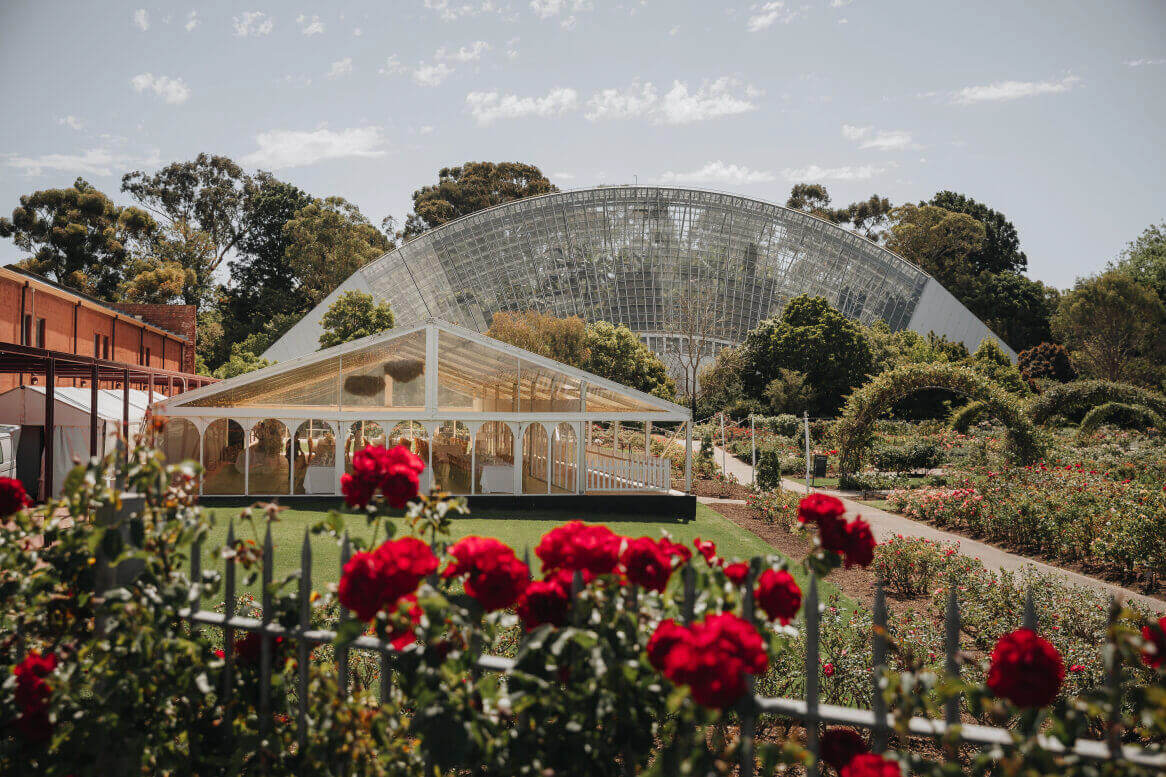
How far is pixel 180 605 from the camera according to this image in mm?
2297

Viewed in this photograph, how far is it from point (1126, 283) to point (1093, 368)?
556 centimetres

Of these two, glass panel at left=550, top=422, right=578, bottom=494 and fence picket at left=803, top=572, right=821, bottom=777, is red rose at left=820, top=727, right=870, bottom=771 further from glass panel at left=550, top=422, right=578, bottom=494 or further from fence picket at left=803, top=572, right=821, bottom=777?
glass panel at left=550, top=422, right=578, bottom=494

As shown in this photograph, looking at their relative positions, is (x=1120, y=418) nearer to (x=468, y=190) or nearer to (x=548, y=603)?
(x=548, y=603)

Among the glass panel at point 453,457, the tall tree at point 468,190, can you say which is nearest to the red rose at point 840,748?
the glass panel at point 453,457

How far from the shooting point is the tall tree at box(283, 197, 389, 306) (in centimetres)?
4719

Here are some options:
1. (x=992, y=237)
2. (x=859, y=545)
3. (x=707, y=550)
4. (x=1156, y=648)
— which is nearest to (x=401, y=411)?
(x=707, y=550)

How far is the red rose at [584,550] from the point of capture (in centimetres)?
201

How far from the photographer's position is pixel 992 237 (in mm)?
61688

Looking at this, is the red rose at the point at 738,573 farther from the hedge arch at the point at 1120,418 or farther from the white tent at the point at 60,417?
the hedge arch at the point at 1120,418

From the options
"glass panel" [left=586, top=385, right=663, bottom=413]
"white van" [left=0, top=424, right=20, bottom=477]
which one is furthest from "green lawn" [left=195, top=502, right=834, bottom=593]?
"white van" [left=0, top=424, right=20, bottom=477]

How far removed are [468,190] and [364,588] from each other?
199 feet

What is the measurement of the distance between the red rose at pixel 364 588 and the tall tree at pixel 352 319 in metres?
34.2

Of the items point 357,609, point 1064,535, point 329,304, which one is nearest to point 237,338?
point 329,304

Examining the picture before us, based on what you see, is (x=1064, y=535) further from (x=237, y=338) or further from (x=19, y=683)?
(x=237, y=338)
